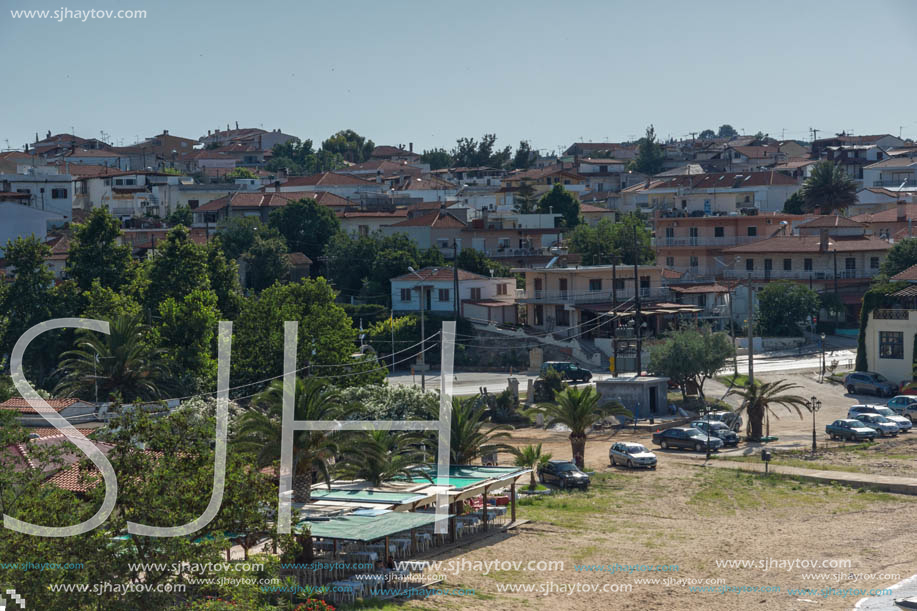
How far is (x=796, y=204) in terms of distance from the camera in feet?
348

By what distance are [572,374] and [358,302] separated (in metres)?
26.1

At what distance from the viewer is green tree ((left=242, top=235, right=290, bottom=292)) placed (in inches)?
3314

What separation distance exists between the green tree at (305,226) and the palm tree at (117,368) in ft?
160

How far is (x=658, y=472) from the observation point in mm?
40344

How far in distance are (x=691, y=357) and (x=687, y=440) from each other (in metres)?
9.01

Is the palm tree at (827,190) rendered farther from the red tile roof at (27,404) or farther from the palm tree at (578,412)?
the red tile roof at (27,404)

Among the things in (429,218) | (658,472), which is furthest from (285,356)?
(429,218)

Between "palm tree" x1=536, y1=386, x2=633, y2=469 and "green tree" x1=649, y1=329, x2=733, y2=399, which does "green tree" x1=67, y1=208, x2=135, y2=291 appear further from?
"palm tree" x1=536, y1=386, x2=633, y2=469

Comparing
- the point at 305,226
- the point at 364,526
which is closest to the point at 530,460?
the point at 364,526

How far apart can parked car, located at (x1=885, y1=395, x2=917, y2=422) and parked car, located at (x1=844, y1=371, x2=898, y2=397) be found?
531 centimetres

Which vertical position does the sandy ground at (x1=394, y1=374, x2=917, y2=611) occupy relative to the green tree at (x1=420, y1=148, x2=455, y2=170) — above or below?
below

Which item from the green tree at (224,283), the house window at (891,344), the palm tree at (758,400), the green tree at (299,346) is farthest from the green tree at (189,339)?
the house window at (891,344)

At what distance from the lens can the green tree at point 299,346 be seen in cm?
4738

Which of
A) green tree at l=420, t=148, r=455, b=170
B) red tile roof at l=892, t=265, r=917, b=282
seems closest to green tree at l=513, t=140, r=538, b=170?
green tree at l=420, t=148, r=455, b=170
